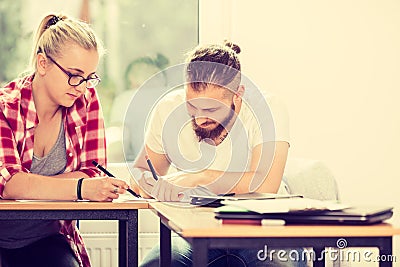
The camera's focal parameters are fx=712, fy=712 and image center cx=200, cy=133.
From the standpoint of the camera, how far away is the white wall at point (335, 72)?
3139mm

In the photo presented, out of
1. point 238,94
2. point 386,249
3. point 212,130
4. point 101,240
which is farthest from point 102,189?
point 101,240

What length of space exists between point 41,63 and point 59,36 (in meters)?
0.10

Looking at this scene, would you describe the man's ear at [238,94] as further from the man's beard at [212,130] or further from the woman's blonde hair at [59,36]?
the woman's blonde hair at [59,36]

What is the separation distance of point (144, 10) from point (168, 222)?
1883 millimetres

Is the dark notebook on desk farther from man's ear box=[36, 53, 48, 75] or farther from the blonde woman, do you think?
man's ear box=[36, 53, 48, 75]

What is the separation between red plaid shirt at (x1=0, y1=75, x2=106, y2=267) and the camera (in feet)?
6.91

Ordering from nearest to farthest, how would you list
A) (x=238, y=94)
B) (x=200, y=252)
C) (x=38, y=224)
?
1. (x=200, y=252)
2. (x=38, y=224)
3. (x=238, y=94)

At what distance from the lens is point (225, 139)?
7.82 feet

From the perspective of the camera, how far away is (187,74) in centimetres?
229

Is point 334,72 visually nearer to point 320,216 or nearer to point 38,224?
point 38,224

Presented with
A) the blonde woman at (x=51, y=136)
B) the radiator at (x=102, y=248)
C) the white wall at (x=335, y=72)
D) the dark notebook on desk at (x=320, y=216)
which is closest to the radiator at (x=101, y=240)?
the radiator at (x=102, y=248)

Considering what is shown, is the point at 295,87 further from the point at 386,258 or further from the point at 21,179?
the point at 386,258

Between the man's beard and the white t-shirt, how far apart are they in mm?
39

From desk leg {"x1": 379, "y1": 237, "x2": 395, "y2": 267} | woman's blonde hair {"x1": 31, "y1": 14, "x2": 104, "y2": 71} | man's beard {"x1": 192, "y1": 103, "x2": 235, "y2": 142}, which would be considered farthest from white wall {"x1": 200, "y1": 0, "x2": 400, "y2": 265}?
desk leg {"x1": 379, "y1": 237, "x2": 395, "y2": 267}
